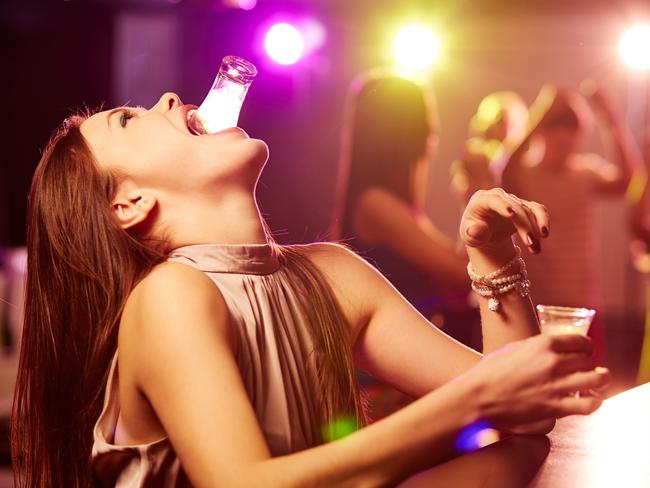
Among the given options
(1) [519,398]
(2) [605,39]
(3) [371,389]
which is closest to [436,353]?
(1) [519,398]

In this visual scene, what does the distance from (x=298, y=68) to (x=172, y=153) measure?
6367 mm

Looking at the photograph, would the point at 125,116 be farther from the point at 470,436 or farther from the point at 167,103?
the point at 470,436

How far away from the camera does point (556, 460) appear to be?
123 centimetres

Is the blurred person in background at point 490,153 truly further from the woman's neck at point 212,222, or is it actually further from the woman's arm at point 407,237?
the woman's neck at point 212,222

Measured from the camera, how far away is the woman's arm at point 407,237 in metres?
3.08

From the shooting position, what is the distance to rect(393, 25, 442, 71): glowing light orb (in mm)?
9055

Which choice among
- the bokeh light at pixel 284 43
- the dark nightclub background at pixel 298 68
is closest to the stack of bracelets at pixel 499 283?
the dark nightclub background at pixel 298 68

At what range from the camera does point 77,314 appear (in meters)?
1.42

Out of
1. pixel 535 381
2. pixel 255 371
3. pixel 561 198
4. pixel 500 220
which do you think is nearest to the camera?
pixel 535 381

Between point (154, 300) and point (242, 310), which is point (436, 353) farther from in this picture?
point (154, 300)

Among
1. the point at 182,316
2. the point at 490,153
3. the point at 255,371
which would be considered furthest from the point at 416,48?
the point at 182,316

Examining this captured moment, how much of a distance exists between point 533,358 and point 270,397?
455 mm

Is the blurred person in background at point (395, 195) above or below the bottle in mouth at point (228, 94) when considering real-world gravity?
below

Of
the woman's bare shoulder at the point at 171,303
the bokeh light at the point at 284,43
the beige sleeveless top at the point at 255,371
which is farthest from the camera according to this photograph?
the bokeh light at the point at 284,43
